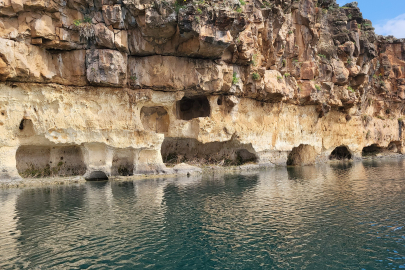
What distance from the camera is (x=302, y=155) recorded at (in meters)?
43.2

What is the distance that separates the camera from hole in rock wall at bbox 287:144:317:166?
42781mm

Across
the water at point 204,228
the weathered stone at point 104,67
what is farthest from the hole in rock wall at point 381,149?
the weathered stone at point 104,67

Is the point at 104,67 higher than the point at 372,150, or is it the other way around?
the point at 104,67

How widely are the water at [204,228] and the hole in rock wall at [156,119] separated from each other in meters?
12.3

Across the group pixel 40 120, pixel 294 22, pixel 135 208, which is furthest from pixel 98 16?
pixel 294 22

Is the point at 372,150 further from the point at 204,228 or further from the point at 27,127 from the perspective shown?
the point at 27,127

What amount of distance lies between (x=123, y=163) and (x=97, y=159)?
102 inches

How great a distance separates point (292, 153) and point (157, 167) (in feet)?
69.0

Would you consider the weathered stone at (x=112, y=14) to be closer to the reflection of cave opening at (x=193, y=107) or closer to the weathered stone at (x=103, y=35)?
the weathered stone at (x=103, y=35)

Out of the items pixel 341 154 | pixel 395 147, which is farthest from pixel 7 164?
pixel 395 147

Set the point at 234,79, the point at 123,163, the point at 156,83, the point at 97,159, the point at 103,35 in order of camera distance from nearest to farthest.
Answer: the point at 103,35, the point at 97,159, the point at 156,83, the point at 123,163, the point at 234,79

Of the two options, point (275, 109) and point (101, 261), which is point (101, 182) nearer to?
point (101, 261)

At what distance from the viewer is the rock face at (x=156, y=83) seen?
2489 centimetres

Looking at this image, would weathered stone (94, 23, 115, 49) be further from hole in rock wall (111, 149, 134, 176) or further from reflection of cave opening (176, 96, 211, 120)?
reflection of cave opening (176, 96, 211, 120)
